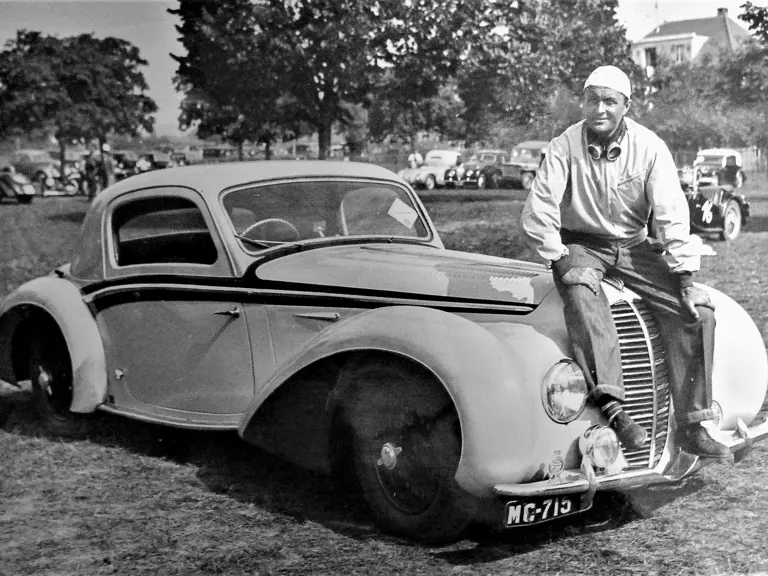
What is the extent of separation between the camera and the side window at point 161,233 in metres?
3.38

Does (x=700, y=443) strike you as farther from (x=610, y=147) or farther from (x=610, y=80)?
(x=610, y=80)

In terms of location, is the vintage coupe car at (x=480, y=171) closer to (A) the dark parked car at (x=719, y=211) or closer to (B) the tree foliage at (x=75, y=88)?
(A) the dark parked car at (x=719, y=211)

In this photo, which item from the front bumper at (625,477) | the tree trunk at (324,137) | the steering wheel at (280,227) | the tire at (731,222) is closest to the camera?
the front bumper at (625,477)

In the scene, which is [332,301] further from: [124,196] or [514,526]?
[124,196]

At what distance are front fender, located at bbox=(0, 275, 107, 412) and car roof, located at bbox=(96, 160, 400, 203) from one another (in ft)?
1.56

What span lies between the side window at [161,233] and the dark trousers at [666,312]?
4.48 feet

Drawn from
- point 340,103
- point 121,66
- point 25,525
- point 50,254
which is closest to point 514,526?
point 25,525

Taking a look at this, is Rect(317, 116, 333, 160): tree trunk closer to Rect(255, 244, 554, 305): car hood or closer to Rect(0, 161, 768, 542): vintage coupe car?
Rect(0, 161, 768, 542): vintage coupe car

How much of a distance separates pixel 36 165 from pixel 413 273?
249 cm

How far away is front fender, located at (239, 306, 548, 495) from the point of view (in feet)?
7.56

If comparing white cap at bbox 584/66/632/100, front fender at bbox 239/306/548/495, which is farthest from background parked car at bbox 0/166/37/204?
white cap at bbox 584/66/632/100

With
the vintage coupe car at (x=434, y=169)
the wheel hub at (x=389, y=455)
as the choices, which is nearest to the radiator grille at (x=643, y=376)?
the wheel hub at (x=389, y=455)

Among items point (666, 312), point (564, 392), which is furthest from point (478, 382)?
point (666, 312)

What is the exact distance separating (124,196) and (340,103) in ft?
→ 3.22
